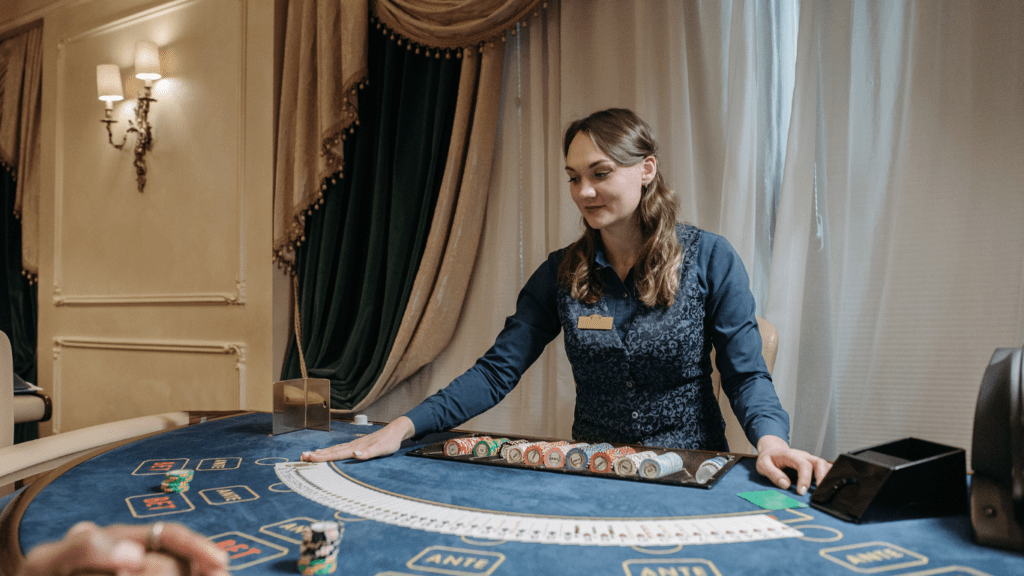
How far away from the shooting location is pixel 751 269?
6.95ft

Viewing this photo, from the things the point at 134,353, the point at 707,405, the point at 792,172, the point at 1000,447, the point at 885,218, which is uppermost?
the point at 792,172

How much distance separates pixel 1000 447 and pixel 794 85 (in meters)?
1.43

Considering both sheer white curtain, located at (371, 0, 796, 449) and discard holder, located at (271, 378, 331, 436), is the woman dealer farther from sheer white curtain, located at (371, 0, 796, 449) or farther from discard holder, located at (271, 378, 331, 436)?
sheer white curtain, located at (371, 0, 796, 449)

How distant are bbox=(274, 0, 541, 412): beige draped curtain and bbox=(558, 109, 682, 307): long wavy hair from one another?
3.10ft

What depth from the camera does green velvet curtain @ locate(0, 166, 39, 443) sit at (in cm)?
452

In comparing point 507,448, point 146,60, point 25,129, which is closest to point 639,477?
point 507,448

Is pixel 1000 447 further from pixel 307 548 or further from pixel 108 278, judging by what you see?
pixel 108 278

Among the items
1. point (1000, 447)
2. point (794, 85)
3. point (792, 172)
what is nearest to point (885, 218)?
point (792, 172)

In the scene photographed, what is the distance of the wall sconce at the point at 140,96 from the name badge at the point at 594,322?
10.4 feet

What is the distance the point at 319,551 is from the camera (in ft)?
2.48

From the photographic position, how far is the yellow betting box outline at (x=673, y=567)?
2.43 feet

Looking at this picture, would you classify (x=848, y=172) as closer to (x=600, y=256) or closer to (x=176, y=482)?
(x=600, y=256)

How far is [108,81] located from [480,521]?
3.95 metres

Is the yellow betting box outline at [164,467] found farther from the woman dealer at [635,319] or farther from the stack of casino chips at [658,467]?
the stack of casino chips at [658,467]
